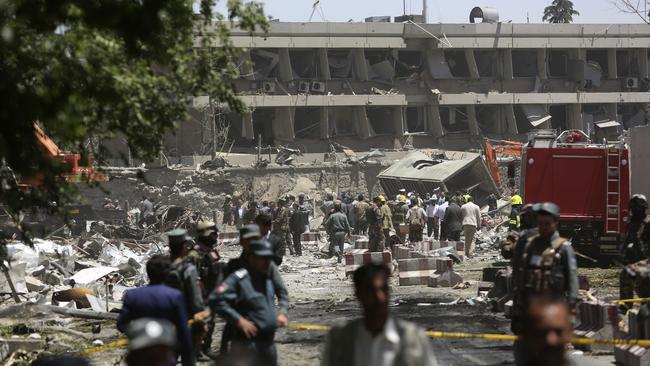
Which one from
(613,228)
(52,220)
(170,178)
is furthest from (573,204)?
(170,178)

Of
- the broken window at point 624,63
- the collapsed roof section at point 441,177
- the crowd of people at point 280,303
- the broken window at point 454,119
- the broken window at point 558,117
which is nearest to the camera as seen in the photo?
the crowd of people at point 280,303

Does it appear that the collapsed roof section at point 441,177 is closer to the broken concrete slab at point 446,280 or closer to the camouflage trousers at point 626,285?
the broken concrete slab at point 446,280

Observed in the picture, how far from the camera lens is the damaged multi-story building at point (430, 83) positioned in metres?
61.8

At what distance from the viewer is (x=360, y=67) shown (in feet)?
A: 209

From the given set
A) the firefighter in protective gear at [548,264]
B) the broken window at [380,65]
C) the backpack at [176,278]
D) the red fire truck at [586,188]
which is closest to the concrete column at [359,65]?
the broken window at [380,65]

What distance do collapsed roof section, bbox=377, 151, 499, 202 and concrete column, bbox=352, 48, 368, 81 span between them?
12741mm

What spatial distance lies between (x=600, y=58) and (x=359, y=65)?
15283 mm

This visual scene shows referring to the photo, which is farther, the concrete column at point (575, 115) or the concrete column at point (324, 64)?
the concrete column at point (575, 115)

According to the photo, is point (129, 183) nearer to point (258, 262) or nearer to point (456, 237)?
point (456, 237)

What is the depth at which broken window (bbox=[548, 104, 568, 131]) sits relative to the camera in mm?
67938

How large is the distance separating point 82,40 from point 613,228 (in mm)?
16319

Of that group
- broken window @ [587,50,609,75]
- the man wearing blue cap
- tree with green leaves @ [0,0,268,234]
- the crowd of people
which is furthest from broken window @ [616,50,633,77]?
the man wearing blue cap

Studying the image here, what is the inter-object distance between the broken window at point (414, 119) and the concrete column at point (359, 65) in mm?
3429

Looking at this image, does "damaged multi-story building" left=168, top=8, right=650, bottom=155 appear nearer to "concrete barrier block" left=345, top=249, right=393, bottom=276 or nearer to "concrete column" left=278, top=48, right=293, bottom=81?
"concrete column" left=278, top=48, right=293, bottom=81
